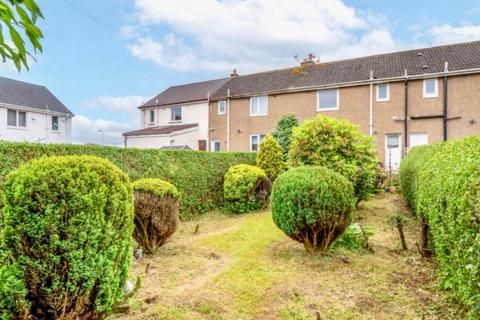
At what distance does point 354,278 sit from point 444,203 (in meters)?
2.00

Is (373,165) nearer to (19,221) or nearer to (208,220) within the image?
(208,220)

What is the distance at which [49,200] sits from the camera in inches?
110

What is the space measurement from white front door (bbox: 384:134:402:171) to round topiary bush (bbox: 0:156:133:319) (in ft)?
60.4

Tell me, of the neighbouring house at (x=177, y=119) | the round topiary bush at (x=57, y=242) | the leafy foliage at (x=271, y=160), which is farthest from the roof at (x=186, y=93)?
the round topiary bush at (x=57, y=242)

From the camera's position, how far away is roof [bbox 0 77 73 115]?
23.6 meters

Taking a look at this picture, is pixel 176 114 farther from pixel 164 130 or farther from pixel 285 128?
pixel 285 128

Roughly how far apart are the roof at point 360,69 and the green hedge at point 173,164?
10.2 meters

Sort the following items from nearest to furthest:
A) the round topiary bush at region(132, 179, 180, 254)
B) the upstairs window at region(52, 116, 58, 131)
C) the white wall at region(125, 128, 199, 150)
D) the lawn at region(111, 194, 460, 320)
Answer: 1. the lawn at region(111, 194, 460, 320)
2. the round topiary bush at region(132, 179, 180, 254)
3. the white wall at region(125, 128, 199, 150)
4. the upstairs window at region(52, 116, 58, 131)

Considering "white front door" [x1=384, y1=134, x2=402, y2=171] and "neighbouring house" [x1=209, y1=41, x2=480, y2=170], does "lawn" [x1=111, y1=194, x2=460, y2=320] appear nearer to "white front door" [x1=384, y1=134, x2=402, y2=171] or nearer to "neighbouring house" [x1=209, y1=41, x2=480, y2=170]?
"white front door" [x1=384, y1=134, x2=402, y2=171]

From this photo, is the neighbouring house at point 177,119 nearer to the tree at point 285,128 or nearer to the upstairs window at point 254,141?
the upstairs window at point 254,141

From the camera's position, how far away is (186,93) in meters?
28.7

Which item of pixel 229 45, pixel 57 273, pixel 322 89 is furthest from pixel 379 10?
pixel 57 273

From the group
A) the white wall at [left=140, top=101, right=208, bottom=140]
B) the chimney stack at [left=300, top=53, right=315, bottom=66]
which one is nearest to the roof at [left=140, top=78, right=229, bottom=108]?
the white wall at [left=140, top=101, right=208, bottom=140]

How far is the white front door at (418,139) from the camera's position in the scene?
18.0m
